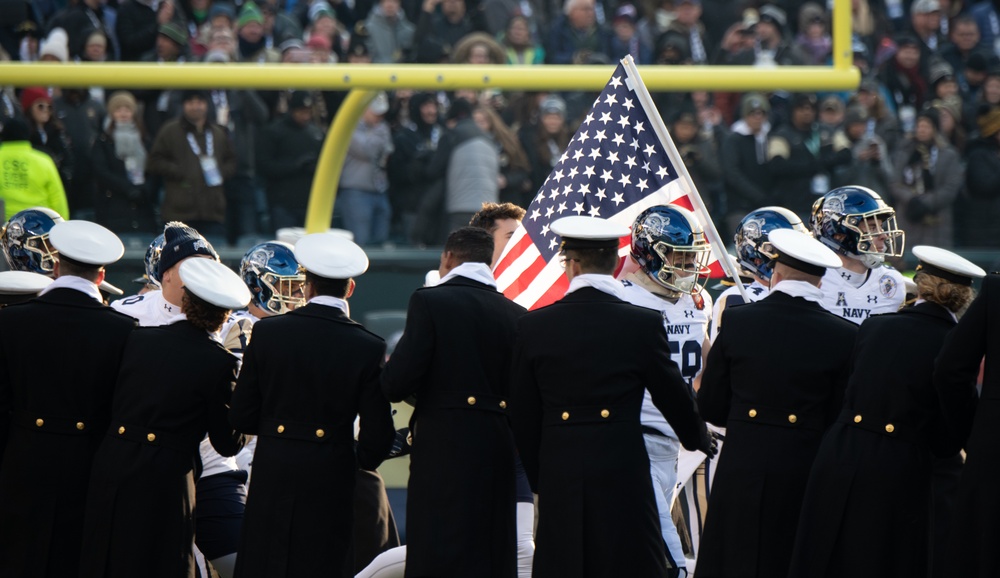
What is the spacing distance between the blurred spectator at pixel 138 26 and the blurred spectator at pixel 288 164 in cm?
212

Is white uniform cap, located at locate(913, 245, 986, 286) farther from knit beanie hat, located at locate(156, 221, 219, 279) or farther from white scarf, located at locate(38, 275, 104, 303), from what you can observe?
white scarf, located at locate(38, 275, 104, 303)

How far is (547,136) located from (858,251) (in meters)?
5.12

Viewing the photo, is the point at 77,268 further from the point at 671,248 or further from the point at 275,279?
the point at 671,248

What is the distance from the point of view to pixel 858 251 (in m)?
7.58

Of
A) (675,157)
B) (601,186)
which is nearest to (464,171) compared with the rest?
(601,186)

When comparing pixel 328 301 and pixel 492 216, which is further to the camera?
pixel 492 216

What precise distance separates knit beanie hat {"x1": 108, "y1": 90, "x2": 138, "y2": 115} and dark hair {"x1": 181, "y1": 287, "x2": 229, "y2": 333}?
5536mm

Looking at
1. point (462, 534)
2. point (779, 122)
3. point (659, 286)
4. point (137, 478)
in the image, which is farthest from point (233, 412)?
point (779, 122)

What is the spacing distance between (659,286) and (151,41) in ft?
25.3

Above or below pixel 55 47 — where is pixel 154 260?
below

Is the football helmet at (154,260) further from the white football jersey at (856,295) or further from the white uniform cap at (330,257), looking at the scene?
the white football jersey at (856,295)

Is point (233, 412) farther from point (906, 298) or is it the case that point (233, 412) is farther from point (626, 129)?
point (906, 298)

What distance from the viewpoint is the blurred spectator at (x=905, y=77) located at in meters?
14.6

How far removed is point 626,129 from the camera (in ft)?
25.2
